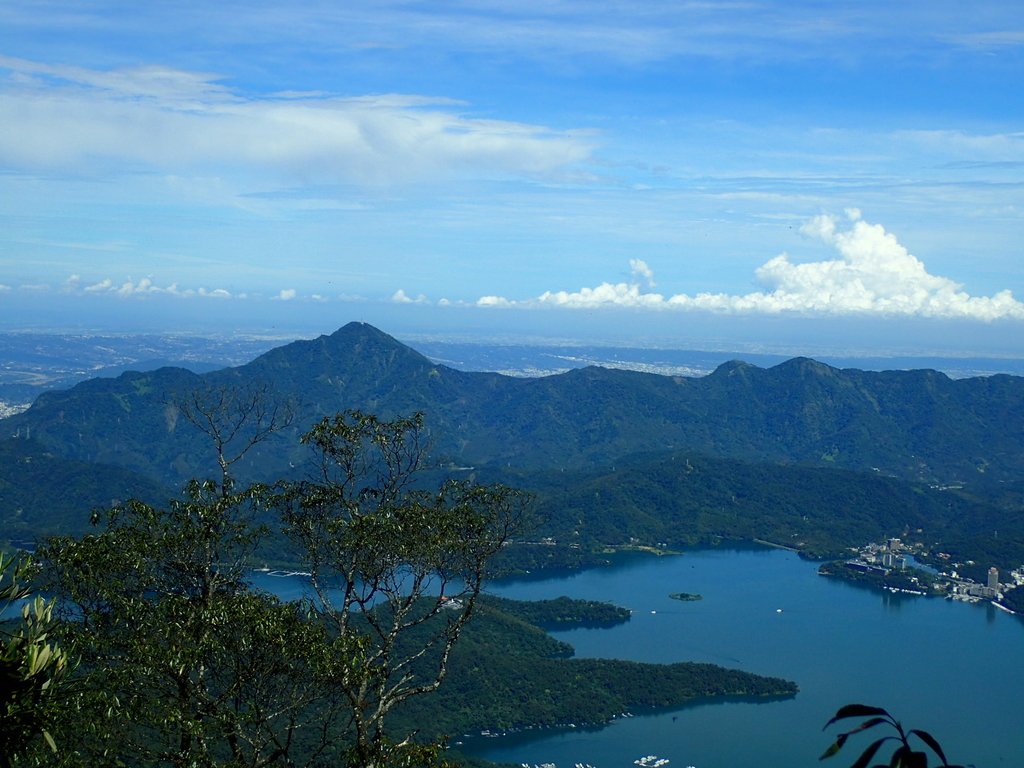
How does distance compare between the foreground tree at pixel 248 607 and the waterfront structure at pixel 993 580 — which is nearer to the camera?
the foreground tree at pixel 248 607

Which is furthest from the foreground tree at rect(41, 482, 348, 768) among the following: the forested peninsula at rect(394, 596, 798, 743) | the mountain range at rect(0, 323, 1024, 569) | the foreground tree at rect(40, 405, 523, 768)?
the mountain range at rect(0, 323, 1024, 569)

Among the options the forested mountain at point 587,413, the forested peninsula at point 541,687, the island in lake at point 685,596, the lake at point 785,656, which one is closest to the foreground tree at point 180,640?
the forested peninsula at point 541,687

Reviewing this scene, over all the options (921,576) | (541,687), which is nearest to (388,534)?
(541,687)

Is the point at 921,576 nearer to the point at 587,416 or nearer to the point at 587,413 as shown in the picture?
the point at 587,416

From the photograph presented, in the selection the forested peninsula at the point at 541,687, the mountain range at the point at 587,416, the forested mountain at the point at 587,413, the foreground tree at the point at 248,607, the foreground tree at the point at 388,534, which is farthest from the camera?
the forested mountain at the point at 587,413

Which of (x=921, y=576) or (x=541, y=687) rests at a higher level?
(x=921, y=576)

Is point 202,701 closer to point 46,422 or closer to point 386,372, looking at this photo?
point 46,422

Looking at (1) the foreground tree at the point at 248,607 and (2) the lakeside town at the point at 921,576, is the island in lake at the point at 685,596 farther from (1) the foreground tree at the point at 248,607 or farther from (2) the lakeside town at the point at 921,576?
(1) the foreground tree at the point at 248,607
